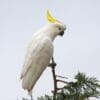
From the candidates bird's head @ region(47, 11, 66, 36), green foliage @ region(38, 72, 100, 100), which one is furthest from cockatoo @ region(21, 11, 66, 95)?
green foliage @ region(38, 72, 100, 100)

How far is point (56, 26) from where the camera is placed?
148 inches

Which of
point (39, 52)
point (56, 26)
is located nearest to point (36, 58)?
point (39, 52)

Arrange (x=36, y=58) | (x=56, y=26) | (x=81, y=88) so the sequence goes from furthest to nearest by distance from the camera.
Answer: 1. (x=56, y=26)
2. (x=36, y=58)
3. (x=81, y=88)

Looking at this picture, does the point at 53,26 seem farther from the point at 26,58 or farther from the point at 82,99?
the point at 82,99

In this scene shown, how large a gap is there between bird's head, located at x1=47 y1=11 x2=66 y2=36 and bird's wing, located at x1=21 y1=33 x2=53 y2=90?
21cm

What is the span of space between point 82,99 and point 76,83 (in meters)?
0.23

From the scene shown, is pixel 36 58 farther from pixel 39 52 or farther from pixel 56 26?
pixel 56 26

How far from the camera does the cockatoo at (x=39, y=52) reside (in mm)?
3457

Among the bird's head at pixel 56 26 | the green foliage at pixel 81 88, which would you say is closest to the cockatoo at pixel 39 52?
the bird's head at pixel 56 26

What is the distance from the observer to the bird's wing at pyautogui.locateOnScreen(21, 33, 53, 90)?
3.48 m

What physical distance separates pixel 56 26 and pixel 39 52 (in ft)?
1.77

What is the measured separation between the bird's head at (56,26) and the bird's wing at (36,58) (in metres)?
0.21

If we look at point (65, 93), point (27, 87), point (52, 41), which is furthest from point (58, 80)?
point (52, 41)

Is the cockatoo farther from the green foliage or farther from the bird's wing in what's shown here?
the green foliage
